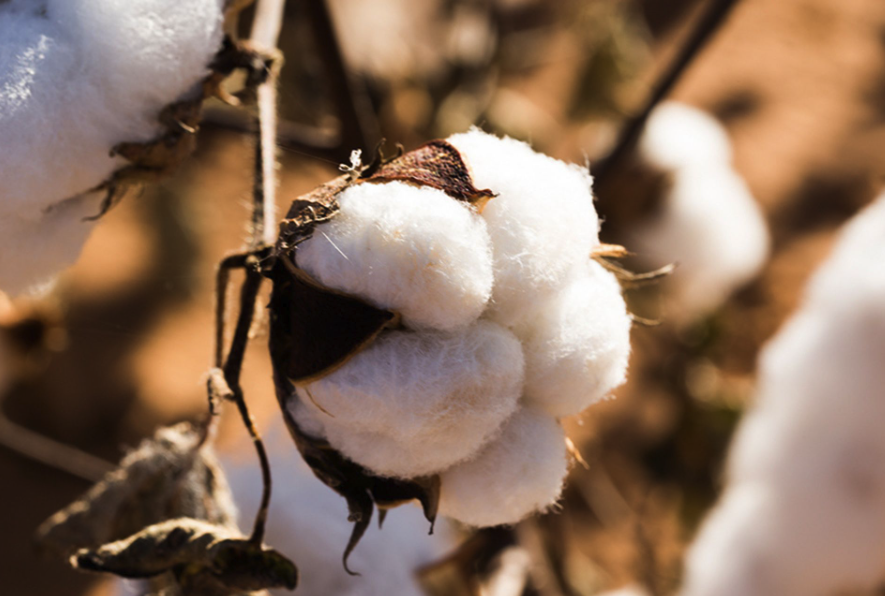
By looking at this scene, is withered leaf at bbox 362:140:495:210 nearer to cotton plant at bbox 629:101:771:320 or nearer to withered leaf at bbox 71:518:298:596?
withered leaf at bbox 71:518:298:596

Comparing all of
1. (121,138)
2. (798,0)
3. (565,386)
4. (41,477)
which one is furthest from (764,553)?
(798,0)

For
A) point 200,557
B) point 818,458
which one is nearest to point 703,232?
point 818,458

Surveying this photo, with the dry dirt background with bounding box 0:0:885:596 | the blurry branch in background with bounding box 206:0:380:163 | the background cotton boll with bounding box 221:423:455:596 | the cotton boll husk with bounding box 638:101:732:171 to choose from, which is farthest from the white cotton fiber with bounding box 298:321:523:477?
the cotton boll husk with bounding box 638:101:732:171

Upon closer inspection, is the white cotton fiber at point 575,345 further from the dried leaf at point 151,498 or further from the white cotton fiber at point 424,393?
the dried leaf at point 151,498

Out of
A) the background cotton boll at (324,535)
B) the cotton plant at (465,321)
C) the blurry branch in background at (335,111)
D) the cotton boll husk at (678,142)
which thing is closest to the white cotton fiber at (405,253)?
the cotton plant at (465,321)

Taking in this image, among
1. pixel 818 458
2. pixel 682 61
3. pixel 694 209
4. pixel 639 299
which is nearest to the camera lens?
pixel 682 61

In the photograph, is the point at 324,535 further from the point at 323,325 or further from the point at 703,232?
the point at 703,232

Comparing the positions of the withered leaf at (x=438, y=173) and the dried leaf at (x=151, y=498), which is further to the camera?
the dried leaf at (x=151, y=498)
